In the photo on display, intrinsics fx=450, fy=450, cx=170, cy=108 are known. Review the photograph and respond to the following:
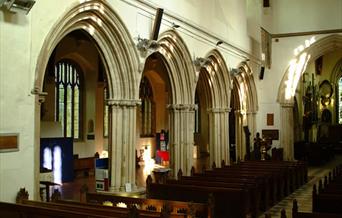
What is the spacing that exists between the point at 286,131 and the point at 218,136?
5.31 m

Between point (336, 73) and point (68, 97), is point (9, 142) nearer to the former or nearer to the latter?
point (68, 97)

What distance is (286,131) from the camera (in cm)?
2067

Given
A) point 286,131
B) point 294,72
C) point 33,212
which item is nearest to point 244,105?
point 286,131

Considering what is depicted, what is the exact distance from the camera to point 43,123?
48.5 feet

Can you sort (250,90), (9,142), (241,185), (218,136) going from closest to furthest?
(9,142) → (241,185) → (218,136) → (250,90)

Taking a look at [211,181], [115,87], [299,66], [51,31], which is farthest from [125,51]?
[299,66]

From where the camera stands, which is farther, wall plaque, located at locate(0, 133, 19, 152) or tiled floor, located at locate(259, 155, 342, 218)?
tiled floor, located at locate(259, 155, 342, 218)

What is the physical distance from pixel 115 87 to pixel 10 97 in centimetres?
381

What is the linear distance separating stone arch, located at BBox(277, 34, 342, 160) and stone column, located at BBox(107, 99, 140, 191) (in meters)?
11.5

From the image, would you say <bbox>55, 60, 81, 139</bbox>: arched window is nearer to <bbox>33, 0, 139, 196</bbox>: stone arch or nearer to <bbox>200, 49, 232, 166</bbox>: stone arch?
<bbox>200, 49, 232, 166</bbox>: stone arch

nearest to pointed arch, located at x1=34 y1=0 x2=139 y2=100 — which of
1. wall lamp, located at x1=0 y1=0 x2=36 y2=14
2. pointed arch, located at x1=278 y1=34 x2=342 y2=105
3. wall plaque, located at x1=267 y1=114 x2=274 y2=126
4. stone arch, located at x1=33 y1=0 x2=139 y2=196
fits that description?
stone arch, located at x1=33 y1=0 x2=139 y2=196

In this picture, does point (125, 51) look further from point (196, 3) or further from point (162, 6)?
point (196, 3)

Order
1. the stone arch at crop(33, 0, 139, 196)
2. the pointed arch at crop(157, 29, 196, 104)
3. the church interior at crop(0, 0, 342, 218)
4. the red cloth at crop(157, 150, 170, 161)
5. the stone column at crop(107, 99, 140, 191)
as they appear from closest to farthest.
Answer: the church interior at crop(0, 0, 342, 218) → the stone arch at crop(33, 0, 139, 196) → the stone column at crop(107, 99, 140, 191) → the pointed arch at crop(157, 29, 196, 104) → the red cloth at crop(157, 150, 170, 161)

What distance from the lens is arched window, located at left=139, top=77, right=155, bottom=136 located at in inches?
898
